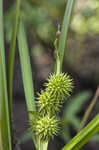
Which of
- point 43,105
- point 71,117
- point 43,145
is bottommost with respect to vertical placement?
point 71,117

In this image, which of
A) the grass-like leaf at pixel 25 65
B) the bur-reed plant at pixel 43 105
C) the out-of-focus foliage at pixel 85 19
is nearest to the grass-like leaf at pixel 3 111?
the bur-reed plant at pixel 43 105

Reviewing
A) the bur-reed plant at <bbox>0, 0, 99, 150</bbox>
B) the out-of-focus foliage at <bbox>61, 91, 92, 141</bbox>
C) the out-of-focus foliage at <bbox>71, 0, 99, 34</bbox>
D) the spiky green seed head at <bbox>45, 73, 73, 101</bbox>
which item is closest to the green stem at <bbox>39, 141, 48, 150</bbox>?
the bur-reed plant at <bbox>0, 0, 99, 150</bbox>

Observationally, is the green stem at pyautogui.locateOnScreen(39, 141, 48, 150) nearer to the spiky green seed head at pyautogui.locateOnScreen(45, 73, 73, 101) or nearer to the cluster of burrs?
the cluster of burrs

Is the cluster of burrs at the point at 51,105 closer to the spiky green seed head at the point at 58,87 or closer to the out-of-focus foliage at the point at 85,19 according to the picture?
the spiky green seed head at the point at 58,87

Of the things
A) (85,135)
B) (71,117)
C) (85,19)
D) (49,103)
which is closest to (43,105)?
(49,103)

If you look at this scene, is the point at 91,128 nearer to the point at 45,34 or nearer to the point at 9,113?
the point at 9,113

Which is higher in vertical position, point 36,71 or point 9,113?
point 9,113

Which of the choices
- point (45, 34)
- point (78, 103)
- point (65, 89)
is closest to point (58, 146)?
point (78, 103)

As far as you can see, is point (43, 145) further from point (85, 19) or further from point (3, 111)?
point (85, 19)

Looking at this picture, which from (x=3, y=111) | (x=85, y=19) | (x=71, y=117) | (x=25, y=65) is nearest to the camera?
(x=3, y=111)
